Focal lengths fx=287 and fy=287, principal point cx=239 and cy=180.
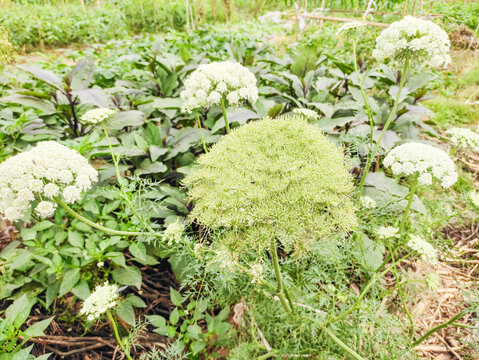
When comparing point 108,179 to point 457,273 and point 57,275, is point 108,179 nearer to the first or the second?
point 57,275

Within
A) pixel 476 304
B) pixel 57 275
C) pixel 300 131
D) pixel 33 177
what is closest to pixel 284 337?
pixel 476 304

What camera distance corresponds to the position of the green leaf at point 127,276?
1732mm

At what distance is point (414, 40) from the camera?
4.75 ft

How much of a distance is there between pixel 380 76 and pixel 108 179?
9.32 feet

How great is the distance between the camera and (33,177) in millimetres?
1167

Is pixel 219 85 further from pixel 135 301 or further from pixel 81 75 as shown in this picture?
pixel 81 75

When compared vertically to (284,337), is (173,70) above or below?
above

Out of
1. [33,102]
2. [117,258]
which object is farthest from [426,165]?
[33,102]

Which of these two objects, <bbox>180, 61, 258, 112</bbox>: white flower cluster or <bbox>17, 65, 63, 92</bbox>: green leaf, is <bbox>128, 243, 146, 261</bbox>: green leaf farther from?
<bbox>17, 65, 63, 92</bbox>: green leaf

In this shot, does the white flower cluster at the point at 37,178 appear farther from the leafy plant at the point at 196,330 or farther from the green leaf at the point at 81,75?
the green leaf at the point at 81,75

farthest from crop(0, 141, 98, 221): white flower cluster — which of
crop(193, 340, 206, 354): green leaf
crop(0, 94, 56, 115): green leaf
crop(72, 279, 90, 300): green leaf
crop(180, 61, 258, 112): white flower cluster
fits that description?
crop(0, 94, 56, 115): green leaf

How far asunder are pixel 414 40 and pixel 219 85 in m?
1.01

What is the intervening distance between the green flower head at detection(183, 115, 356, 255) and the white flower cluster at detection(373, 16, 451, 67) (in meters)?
0.72

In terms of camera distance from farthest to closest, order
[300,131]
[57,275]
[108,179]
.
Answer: [108,179] < [57,275] < [300,131]
